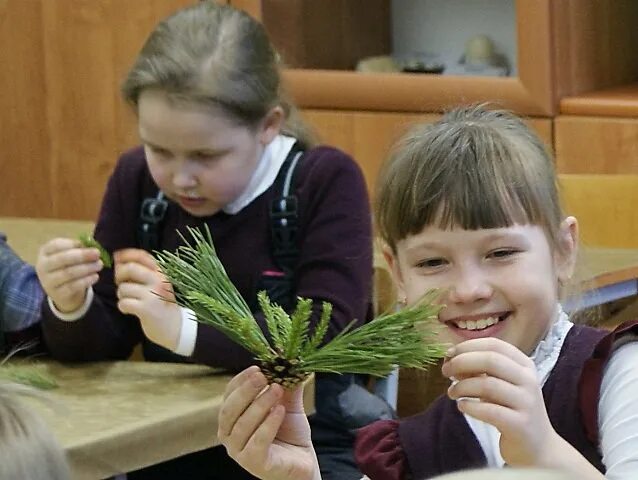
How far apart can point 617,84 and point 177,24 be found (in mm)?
1203

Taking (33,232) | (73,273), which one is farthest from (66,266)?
(33,232)

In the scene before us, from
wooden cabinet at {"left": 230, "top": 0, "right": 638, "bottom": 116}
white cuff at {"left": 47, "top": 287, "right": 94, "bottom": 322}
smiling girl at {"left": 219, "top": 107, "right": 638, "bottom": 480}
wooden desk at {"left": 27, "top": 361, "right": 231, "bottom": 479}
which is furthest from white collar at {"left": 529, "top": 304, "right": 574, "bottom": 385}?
wooden cabinet at {"left": 230, "top": 0, "right": 638, "bottom": 116}

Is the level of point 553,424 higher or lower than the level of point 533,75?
lower

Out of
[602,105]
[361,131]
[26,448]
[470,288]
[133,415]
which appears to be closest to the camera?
[26,448]

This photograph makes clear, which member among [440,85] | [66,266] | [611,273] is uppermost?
[440,85]

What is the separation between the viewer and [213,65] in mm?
1784

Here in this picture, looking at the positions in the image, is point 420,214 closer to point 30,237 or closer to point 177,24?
point 177,24

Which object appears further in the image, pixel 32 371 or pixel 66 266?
pixel 66 266

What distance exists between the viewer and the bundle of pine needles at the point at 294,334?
93 cm

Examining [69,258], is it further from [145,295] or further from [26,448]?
[26,448]

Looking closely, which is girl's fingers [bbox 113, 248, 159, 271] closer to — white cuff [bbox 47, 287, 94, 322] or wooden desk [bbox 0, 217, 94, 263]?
white cuff [bbox 47, 287, 94, 322]

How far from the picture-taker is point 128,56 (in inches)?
119

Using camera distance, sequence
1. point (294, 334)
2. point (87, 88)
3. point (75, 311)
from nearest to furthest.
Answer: point (294, 334), point (75, 311), point (87, 88)

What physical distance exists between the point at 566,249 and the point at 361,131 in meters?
1.56
